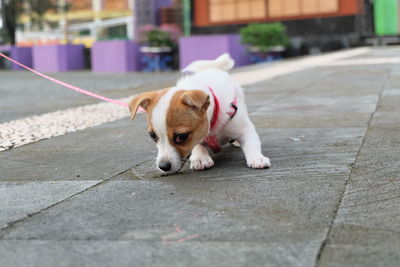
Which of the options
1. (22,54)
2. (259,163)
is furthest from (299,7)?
(259,163)

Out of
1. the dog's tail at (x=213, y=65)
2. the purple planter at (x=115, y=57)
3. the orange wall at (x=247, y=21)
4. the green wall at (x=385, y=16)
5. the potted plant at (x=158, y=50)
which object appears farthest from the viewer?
the green wall at (x=385, y=16)

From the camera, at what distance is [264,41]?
56.3ft

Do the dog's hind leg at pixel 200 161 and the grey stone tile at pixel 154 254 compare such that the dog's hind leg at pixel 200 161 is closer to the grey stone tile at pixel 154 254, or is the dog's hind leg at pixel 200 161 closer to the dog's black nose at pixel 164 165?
the dog's black nose at pixel 164 165

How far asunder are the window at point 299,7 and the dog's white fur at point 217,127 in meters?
16.0

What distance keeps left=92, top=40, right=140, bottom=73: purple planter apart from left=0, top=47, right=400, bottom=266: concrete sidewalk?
1381 centimetres

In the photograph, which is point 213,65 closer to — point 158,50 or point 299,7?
point 158,50

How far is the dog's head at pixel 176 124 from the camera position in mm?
3014

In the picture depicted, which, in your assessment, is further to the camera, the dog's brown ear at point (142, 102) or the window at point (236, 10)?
the window at point (236, 10)

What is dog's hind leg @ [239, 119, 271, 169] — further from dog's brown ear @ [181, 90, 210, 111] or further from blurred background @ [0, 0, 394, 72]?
blurred background @ [0, 0, 394, 72]

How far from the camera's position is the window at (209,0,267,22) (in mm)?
20156

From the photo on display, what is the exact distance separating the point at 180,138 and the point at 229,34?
56.7 feet

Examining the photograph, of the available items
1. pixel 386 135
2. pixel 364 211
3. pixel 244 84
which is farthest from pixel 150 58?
pixel 364 211

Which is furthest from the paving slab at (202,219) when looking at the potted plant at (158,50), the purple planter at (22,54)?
the purple planter at (22,54)

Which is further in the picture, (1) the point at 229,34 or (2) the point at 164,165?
(1) the point at 229,34
